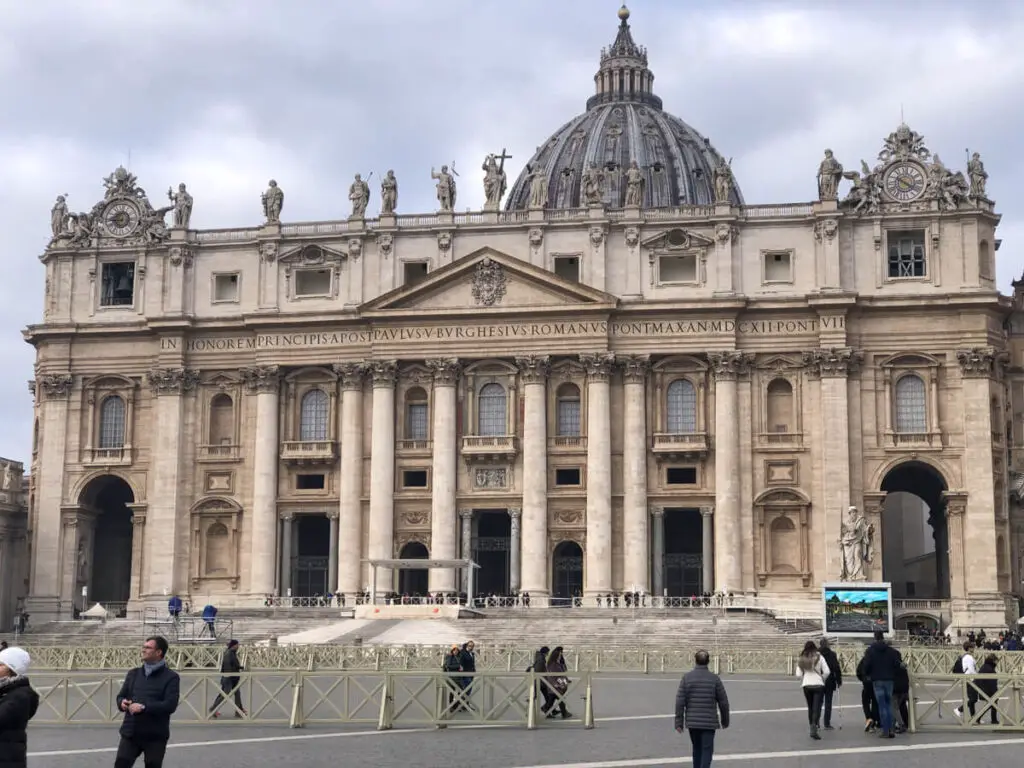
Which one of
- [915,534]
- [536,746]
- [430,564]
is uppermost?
[915,534]

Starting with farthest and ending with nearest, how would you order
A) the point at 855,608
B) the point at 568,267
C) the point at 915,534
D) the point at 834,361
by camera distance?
the point at 915,534, the point at 568,267, the point at 834,361, the point at 855,608

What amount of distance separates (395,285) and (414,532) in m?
12.1

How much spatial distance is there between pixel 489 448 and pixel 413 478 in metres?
4.23

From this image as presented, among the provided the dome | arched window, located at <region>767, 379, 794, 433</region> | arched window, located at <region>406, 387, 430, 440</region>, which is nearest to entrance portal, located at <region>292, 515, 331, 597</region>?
arched window, located at <region>406, 387, 430, 440</region>

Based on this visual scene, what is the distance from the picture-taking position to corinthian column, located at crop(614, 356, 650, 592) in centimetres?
7369

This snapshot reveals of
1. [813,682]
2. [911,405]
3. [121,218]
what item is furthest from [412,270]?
[813,682]

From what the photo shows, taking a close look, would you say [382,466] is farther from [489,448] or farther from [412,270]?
[412,270]

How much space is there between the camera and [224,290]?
80.7 metres

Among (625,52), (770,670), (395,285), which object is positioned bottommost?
(770,670)

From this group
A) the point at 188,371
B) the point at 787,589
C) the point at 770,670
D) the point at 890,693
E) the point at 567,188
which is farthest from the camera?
the point at 567,188

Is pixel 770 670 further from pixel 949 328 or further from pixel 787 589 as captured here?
pixel 949 328

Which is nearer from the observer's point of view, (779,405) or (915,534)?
(779,405)

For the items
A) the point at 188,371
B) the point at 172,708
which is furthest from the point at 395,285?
Result: the point at 172,708

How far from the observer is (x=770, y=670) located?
153ft
